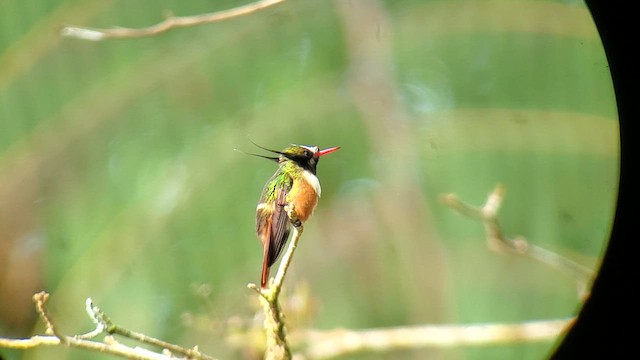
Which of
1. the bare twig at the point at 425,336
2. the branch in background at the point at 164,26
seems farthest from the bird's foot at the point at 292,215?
the branch in background at the point at 164,26

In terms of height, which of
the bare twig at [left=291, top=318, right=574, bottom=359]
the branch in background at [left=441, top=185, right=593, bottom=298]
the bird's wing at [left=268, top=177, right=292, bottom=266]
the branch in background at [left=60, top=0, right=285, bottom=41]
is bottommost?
the bare twig at [left=291, top=318, right=574, bottom=359]

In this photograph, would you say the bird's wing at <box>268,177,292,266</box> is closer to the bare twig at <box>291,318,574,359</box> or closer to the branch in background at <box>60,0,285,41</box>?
the bare twig at <box>291,318,574,359</box>

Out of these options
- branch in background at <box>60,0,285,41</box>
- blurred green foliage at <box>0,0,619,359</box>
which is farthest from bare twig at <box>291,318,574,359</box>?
branch in background at <box>60,0,285,41</box>

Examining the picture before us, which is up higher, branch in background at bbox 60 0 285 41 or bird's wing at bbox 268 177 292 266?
branch in background at bbox 60 0 285 41

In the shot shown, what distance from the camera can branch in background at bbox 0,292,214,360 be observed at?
933 millimetres

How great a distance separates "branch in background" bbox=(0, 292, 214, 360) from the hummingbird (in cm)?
17

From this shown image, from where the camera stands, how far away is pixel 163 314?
3.31ft

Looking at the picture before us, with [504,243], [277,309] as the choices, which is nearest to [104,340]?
[277,309]

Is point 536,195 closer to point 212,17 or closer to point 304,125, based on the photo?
point 304,125

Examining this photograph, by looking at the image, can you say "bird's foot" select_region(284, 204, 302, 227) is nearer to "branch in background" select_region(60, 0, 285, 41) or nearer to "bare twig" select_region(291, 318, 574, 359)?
"bare twig" select_region(291, 318, 574, 359)

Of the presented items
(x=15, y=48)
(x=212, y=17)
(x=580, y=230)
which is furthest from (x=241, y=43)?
(x=580, y=230)

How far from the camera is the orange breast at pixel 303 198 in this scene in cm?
100

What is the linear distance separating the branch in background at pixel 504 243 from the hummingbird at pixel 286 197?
19 centimetres

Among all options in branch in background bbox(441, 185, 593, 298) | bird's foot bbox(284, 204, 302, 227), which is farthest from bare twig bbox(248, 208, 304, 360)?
branch in background bbox(441, 185, 593, 298)
